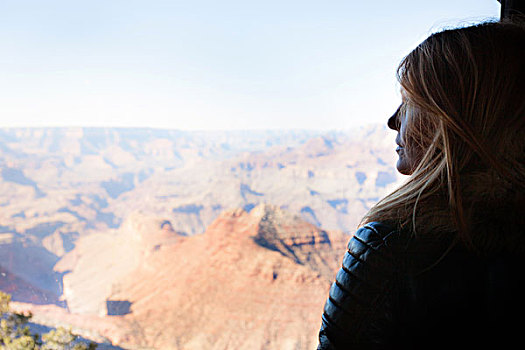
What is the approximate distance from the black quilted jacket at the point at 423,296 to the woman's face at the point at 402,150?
0.15m

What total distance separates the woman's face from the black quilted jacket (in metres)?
0.15

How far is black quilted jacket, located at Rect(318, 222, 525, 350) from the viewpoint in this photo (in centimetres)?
35

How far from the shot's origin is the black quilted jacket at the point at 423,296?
355 millimetres

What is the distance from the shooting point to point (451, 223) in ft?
1.28

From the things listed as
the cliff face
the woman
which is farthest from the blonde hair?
the cliff face

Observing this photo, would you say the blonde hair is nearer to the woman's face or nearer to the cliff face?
the woman's face

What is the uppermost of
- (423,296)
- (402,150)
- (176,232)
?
(402,150)

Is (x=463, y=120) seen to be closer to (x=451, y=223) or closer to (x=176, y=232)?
(x=451, y=223)

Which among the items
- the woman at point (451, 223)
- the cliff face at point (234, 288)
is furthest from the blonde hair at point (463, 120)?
the cliff face at point (234, 288)

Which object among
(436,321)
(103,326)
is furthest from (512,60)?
(103,326)

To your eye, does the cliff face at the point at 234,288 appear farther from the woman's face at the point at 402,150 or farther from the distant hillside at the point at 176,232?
the woman's face at the point at 402,150

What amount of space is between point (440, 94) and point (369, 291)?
223 millimetres

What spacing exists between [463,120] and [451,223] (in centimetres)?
11

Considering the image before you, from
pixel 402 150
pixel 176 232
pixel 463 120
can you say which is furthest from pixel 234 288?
pixel 463 120
